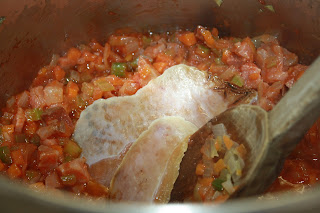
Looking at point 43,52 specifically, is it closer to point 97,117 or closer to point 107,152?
point 97,117

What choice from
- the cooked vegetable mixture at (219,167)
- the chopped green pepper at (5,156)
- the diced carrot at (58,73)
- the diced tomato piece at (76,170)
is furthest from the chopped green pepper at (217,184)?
the diced carrot at (58,73)

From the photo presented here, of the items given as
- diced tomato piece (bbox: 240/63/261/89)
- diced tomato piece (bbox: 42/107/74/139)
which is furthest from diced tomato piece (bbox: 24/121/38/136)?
diced tomato piece (bbox: 240/63/261/89)

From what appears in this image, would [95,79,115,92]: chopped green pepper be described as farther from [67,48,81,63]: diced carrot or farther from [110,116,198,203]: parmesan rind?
[110,116,198,203]: parmesan rind

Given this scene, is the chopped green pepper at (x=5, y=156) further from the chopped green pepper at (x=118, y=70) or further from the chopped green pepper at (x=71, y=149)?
the chopped green pepper at (x=118, y=70)

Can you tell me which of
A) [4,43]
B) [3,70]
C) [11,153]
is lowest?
[11,153]

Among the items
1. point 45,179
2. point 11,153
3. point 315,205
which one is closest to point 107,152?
point 45,179

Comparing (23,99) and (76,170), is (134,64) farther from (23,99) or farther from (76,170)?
(76,170)
